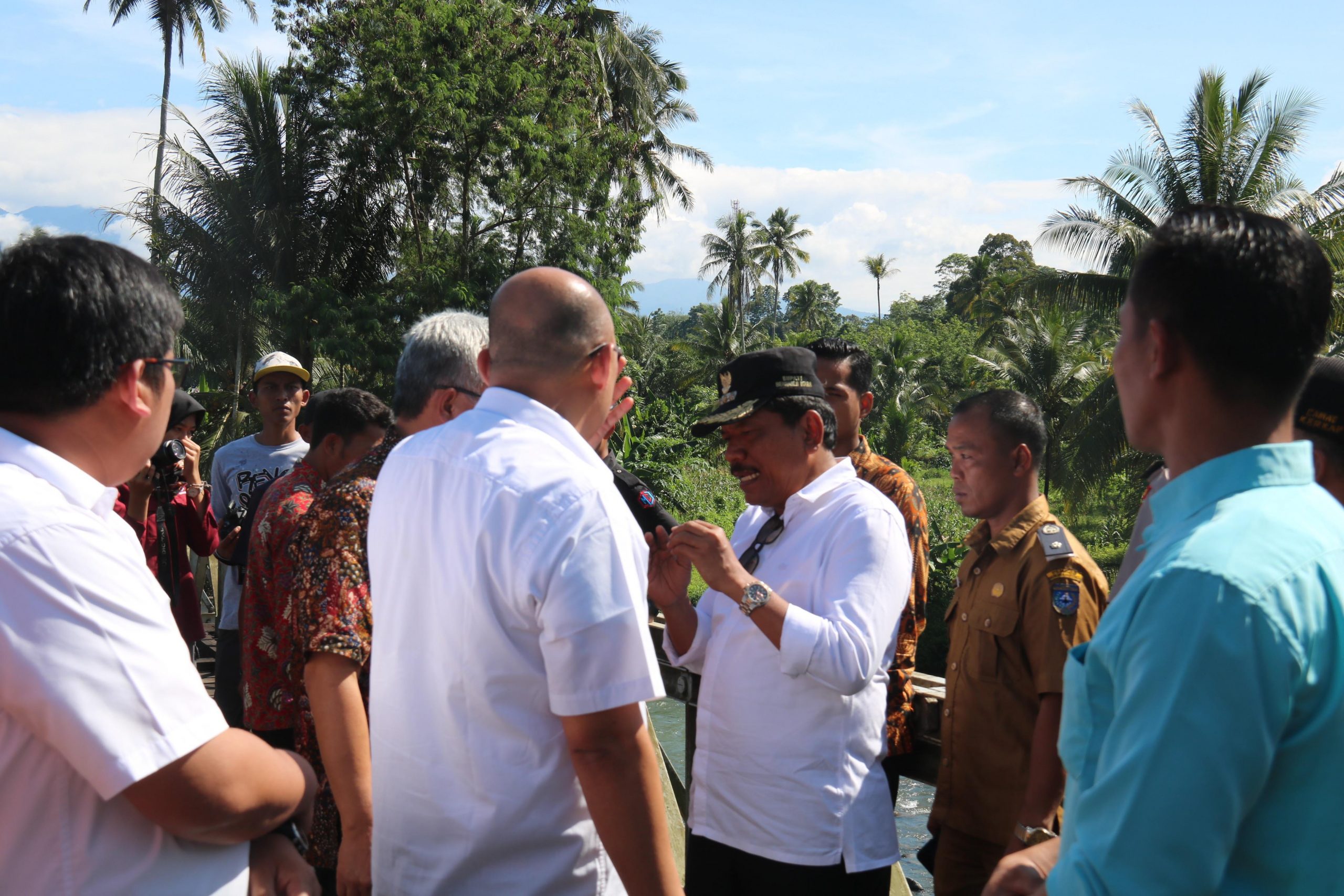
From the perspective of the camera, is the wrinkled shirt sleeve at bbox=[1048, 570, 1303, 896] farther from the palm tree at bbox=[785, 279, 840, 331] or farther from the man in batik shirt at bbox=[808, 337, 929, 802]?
the palm tree at bbox=[785, 279, 840, 331]

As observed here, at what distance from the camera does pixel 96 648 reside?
1.27m

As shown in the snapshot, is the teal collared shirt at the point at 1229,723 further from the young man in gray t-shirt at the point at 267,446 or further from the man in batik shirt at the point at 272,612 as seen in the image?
the young man in gray t-shirt at the point at 267,446

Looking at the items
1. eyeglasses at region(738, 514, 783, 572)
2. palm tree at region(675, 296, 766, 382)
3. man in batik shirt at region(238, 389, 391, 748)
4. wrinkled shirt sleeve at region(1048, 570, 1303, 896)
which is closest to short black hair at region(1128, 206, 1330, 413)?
wrinkled shirt sleeve at region(1048, 570, 1303, 896)

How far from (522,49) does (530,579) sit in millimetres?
18338

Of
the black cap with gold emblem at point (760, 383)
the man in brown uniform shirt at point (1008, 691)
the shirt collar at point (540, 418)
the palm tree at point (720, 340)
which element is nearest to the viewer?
the shirt collar at point (540, 418)

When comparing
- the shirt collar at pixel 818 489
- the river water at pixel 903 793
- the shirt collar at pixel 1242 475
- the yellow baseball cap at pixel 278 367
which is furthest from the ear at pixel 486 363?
the river water at pixel 903 793

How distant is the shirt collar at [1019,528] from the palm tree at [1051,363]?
25.3 metres

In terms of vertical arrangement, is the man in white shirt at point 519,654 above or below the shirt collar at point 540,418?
below

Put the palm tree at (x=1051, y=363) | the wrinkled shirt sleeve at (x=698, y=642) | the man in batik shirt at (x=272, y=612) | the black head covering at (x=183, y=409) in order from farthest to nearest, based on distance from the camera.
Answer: the palm tree at (x=1051, y=363) → the black head covering at (x=183, y=409) → the wrinkled shirt sleeve at (x=698, y=642) → the man in batik shirt at (x=272, y=612)

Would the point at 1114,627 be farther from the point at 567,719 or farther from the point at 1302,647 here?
the point at 567,719

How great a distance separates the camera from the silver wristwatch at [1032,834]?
2258 millimetres

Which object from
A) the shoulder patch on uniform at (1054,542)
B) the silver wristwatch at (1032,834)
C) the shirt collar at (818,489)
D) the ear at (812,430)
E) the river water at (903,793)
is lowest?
the river water at (903,793)

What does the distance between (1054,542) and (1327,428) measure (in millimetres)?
772

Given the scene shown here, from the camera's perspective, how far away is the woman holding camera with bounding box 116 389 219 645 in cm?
427
